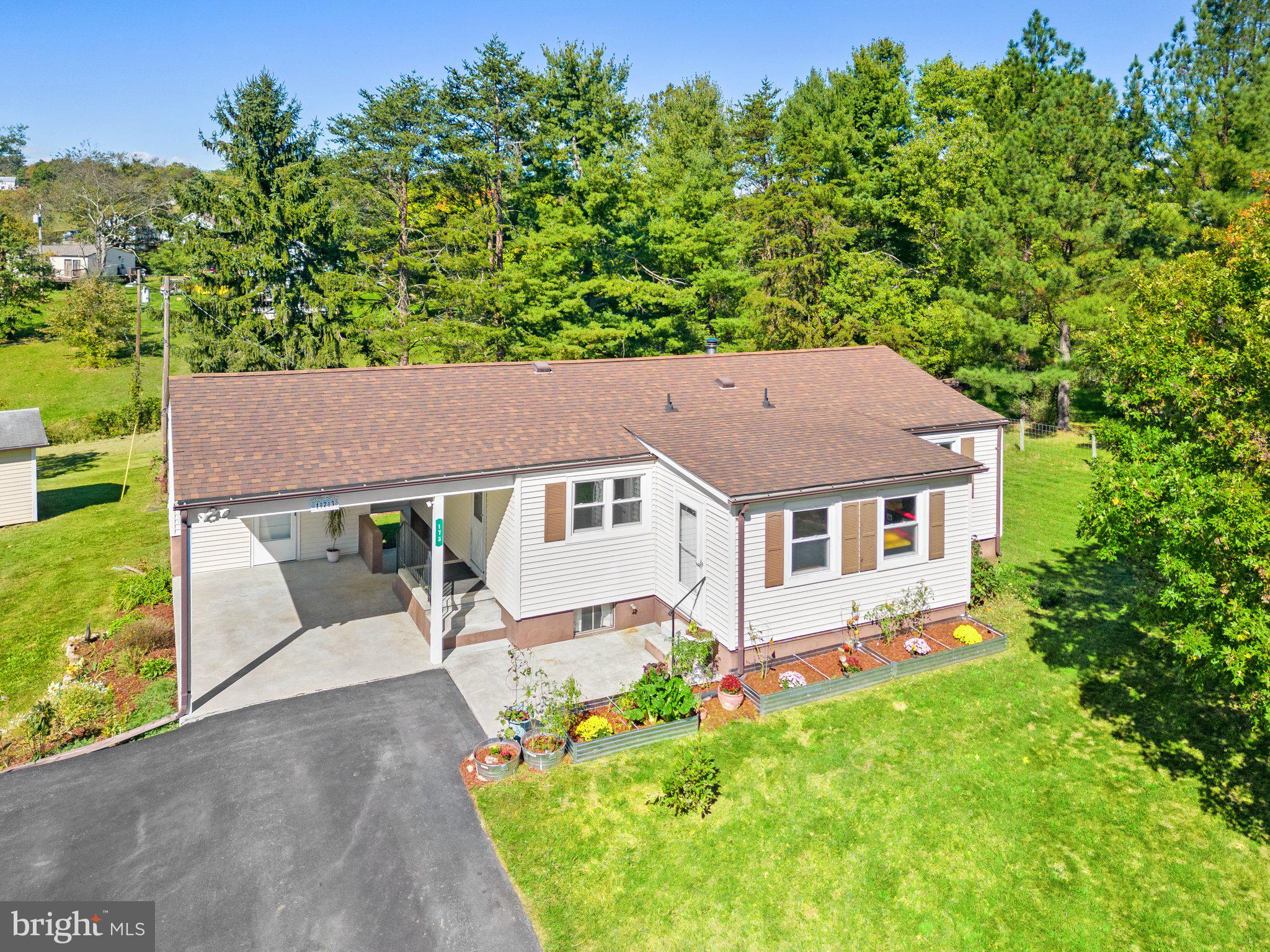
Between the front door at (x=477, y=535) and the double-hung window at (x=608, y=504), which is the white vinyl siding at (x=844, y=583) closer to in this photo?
the double-hung window at (x=608, y=504)

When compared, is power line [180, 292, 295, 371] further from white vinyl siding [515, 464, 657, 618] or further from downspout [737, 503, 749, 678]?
downspout [737, 503, 749, 678]

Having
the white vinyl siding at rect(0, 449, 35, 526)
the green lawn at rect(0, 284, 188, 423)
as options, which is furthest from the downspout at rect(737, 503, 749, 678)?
the green lawn at rect(0, 284, 188, 423)

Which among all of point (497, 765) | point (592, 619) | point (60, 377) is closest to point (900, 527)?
point (592, 619)

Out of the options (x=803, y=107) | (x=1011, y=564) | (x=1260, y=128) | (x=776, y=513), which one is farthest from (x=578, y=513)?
(x=803, y=107)

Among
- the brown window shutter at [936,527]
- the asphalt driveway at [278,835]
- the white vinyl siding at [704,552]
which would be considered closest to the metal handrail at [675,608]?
the white vinyl siding at [704,552]

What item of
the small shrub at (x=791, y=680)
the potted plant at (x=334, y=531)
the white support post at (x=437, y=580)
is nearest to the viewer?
the small shrub at (x=791, y=680)
